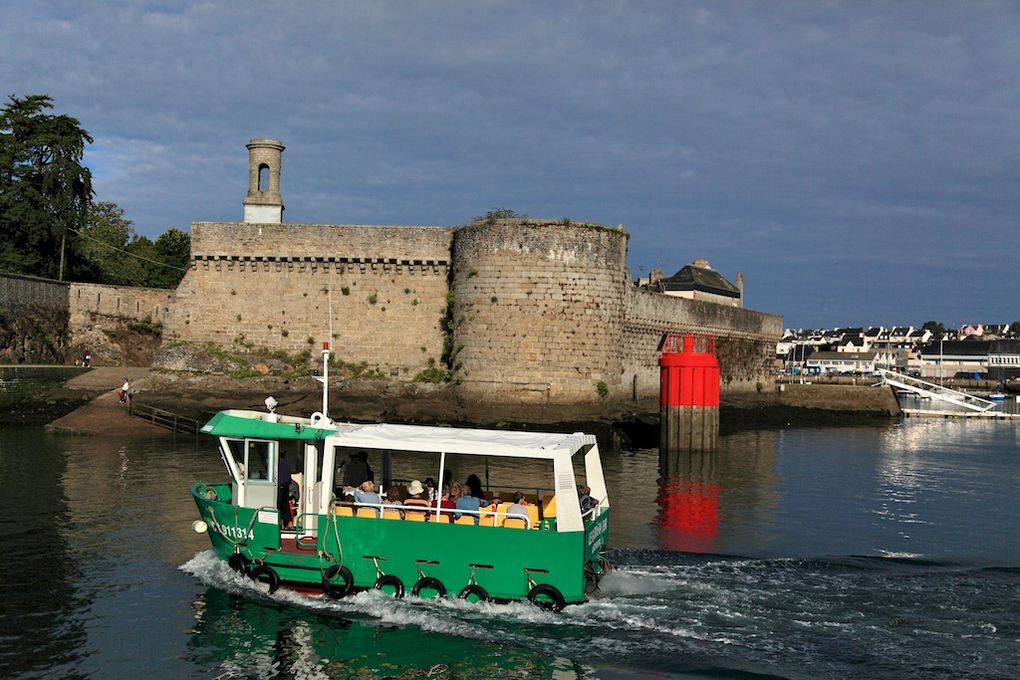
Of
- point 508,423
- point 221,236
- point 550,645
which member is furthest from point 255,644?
point 221,236

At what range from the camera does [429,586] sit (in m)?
15.1

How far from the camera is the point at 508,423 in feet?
132

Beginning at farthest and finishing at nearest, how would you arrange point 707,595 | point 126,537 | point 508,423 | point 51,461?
point 508,423
point 51,461
point 126,537
point 707,595

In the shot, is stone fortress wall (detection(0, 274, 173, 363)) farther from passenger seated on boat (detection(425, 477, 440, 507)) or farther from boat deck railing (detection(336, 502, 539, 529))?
boat deck railing (detection(336, 502, 539, 529))

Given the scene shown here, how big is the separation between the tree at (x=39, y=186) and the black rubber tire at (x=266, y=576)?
45199 mm

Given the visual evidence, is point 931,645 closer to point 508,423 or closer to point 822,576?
point 822,576

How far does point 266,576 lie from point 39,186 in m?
49.0

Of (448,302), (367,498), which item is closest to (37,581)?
(367,498)

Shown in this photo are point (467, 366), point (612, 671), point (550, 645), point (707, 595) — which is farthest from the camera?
point (467, 366)

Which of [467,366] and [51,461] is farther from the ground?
[467,366]

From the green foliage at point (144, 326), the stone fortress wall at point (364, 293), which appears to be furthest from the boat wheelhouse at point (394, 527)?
the green foliage at point (144, 326)

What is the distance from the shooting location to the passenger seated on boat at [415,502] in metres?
15.4

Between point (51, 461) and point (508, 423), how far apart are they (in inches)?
692

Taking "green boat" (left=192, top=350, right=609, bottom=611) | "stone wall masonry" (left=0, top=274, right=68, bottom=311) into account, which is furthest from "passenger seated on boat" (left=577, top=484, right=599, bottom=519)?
"stone wall masonry" (left=0, top=274, right=68, bottom=311)
